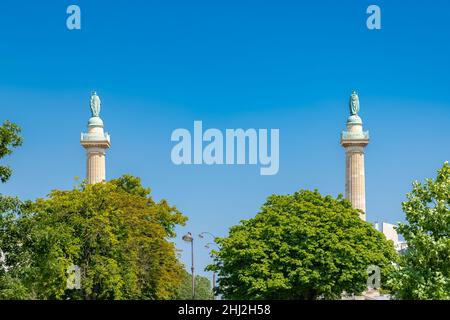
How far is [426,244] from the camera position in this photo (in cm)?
3547

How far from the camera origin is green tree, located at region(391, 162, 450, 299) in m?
34.8

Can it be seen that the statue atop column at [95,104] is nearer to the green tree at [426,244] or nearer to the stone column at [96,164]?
the stone column at [96,164]

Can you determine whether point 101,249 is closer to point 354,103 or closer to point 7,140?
point 7,140

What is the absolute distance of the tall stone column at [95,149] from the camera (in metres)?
100

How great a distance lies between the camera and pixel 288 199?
75.9 m

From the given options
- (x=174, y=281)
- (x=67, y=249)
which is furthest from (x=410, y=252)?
(x=174, y=281)

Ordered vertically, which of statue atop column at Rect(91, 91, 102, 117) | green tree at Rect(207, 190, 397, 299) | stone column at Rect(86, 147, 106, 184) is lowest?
green tree at Rect(207, 190, 397, 299)

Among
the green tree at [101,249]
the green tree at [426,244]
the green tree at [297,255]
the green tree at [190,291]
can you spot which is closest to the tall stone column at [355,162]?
the green tree at [190,291]

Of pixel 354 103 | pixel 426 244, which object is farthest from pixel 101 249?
pixel 354 103

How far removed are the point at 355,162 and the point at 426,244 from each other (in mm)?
66632

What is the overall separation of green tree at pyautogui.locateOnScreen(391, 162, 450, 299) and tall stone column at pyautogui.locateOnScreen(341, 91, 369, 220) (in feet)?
203

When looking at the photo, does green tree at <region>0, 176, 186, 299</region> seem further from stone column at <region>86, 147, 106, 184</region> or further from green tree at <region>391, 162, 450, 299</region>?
stone column at <region>86, 147, 106, 184</region>

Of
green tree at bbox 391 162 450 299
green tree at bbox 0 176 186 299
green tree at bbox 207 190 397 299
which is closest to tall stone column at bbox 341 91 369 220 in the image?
green tree at bbox 207 190 397 299
